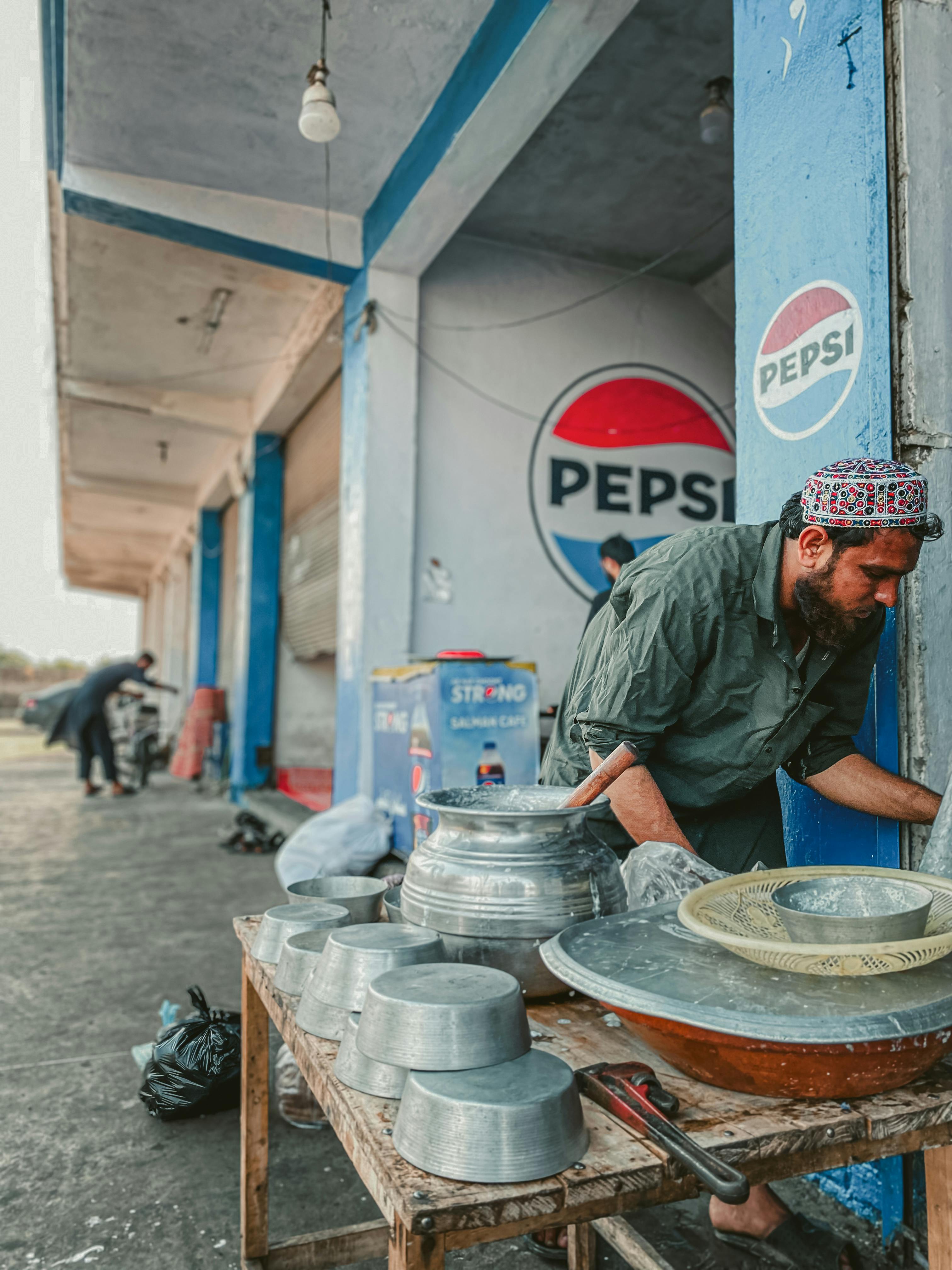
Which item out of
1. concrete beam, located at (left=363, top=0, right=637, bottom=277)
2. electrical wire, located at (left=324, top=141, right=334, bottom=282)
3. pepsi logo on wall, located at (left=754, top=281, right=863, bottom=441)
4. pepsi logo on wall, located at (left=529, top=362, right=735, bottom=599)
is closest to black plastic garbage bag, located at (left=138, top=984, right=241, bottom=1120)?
pepsi logo on wall, located at (left=754, top=281, right=863, bottom=441)

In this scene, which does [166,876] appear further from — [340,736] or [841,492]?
[841,492]

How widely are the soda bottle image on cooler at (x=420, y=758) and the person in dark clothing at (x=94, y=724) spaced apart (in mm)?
6083

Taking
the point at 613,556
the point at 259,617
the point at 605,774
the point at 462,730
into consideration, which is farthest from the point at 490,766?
the point at 259,617

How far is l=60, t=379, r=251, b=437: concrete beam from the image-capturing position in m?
8.55

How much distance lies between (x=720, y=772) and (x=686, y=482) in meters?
4.80

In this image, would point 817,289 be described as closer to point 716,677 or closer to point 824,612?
point 824,612

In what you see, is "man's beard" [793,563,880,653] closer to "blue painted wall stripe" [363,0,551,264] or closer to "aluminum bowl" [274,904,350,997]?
"aluminum bowl" [274,904,350,997]

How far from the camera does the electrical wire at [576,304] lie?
540 centimetres

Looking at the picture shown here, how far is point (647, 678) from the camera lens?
1562 millimetres

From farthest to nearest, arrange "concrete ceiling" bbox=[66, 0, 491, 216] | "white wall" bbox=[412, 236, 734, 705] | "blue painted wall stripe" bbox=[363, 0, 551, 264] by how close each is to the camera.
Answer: "white wall" bbox=[412, 236, 734, 705], "concrete ceiling" bbox=[66, 0, 491, 216], "blue painted wall stripe" bbox=[363, 0, 551, 264]

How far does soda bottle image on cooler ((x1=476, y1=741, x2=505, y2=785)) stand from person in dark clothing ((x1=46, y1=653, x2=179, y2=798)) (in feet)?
21.4

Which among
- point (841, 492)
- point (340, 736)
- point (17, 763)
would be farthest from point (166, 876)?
point (17, 763)

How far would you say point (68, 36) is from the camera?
3.97 metres

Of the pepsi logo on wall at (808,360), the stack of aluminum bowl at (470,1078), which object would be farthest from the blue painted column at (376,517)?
the stack of aluminum bowl at (470,1078)
